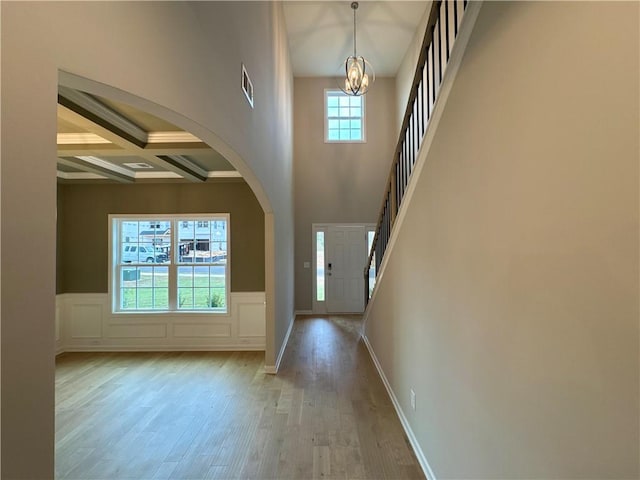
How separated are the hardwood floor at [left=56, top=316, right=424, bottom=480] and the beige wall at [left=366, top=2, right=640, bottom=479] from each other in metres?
0.86

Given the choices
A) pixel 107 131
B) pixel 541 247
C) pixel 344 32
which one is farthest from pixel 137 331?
pixel 344 32

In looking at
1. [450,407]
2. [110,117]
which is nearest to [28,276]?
[450,407]

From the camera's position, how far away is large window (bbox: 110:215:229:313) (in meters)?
5.06

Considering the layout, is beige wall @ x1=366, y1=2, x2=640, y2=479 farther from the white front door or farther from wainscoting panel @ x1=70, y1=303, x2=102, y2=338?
the white front door

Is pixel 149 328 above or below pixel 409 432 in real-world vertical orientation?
above

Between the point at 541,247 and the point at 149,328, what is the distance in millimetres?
5315

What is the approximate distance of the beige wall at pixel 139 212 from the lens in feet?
16.4

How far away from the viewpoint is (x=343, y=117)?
297 inches

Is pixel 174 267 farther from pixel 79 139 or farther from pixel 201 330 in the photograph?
pixel 79 139

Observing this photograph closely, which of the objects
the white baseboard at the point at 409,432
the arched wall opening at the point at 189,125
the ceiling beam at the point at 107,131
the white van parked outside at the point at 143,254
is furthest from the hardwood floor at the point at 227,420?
the ceiling beam at the point at 107,131

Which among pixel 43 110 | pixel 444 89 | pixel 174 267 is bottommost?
pixel 174 267

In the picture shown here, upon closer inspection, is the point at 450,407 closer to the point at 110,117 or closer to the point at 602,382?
the point at 602,382

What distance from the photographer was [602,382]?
0.81 m

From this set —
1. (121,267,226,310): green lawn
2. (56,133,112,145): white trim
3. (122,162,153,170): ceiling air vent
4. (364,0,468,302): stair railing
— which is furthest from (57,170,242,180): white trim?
(364,0,468,302): stair railing
